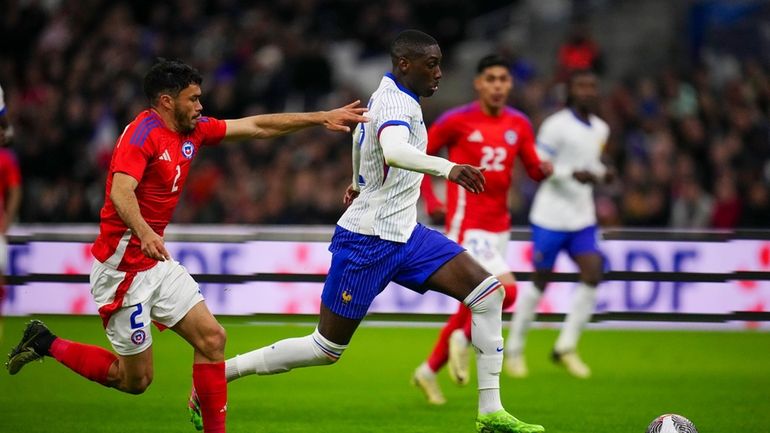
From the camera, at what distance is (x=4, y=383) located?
32.2 feet

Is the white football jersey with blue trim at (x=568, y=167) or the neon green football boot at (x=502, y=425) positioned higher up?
the white football jersey with blue trim at (x=568, y=167)

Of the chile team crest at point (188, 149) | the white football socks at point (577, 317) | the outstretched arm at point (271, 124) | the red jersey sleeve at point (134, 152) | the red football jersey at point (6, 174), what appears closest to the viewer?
the red jersey sleeve at point (134, 152)

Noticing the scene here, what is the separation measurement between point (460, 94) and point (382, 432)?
12966 mm

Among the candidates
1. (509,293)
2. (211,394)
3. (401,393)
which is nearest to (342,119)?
(211,394)

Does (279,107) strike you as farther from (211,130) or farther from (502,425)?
(502,425)

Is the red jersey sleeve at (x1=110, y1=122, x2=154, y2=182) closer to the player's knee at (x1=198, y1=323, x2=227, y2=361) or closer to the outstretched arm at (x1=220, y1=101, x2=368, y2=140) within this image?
the outstretched arm at (x1=220, y1=101, x2=368, y2=140)

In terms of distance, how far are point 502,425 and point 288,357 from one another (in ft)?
4.50

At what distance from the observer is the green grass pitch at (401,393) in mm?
8156

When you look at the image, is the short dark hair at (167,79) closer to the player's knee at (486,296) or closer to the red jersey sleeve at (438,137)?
the player's knee at (486,296)

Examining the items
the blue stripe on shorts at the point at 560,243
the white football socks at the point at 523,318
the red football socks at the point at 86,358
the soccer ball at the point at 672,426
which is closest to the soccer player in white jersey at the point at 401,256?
the soccer ball at the point at 672,426

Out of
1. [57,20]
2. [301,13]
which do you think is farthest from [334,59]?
[57,20]

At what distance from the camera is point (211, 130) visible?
7.14 meters

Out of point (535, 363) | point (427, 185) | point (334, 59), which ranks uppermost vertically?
point (334, 59)

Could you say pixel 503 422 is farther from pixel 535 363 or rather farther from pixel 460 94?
pixel 460 94
